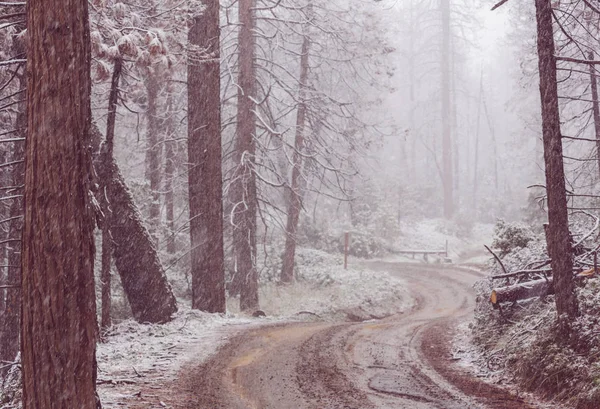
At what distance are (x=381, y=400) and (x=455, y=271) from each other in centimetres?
2012

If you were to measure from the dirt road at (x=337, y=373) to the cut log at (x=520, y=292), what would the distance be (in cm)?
141

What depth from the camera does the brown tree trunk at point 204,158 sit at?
486 inches

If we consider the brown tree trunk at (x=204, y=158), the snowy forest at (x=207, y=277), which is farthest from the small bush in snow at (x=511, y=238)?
the brown tree trunk at (x=204, y=158)

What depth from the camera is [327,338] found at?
10195 millimetres

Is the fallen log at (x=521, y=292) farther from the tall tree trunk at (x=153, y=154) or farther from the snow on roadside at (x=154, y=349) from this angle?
the tall tree trunk at (x=153, y=154)

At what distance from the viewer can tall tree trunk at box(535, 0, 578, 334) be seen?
7270 millimetres

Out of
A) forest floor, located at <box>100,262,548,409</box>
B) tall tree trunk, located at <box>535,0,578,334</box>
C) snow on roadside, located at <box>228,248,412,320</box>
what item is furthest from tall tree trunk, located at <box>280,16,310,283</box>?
tall tree trunk, located at <box>535,0,578,334</box>

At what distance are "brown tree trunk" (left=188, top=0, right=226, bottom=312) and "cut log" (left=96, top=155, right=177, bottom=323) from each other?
136 cm

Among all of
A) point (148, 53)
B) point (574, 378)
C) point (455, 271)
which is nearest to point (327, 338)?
point (574, 378)

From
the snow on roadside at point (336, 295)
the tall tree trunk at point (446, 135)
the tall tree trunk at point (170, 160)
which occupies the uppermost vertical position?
the tall tree trunk at point (446, 135)

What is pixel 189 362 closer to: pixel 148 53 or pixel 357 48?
pixel 148 53

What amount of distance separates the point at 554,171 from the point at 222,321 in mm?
7342

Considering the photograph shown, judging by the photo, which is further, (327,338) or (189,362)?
(327,338)

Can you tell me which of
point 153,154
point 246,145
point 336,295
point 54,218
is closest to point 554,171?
point 54,218
